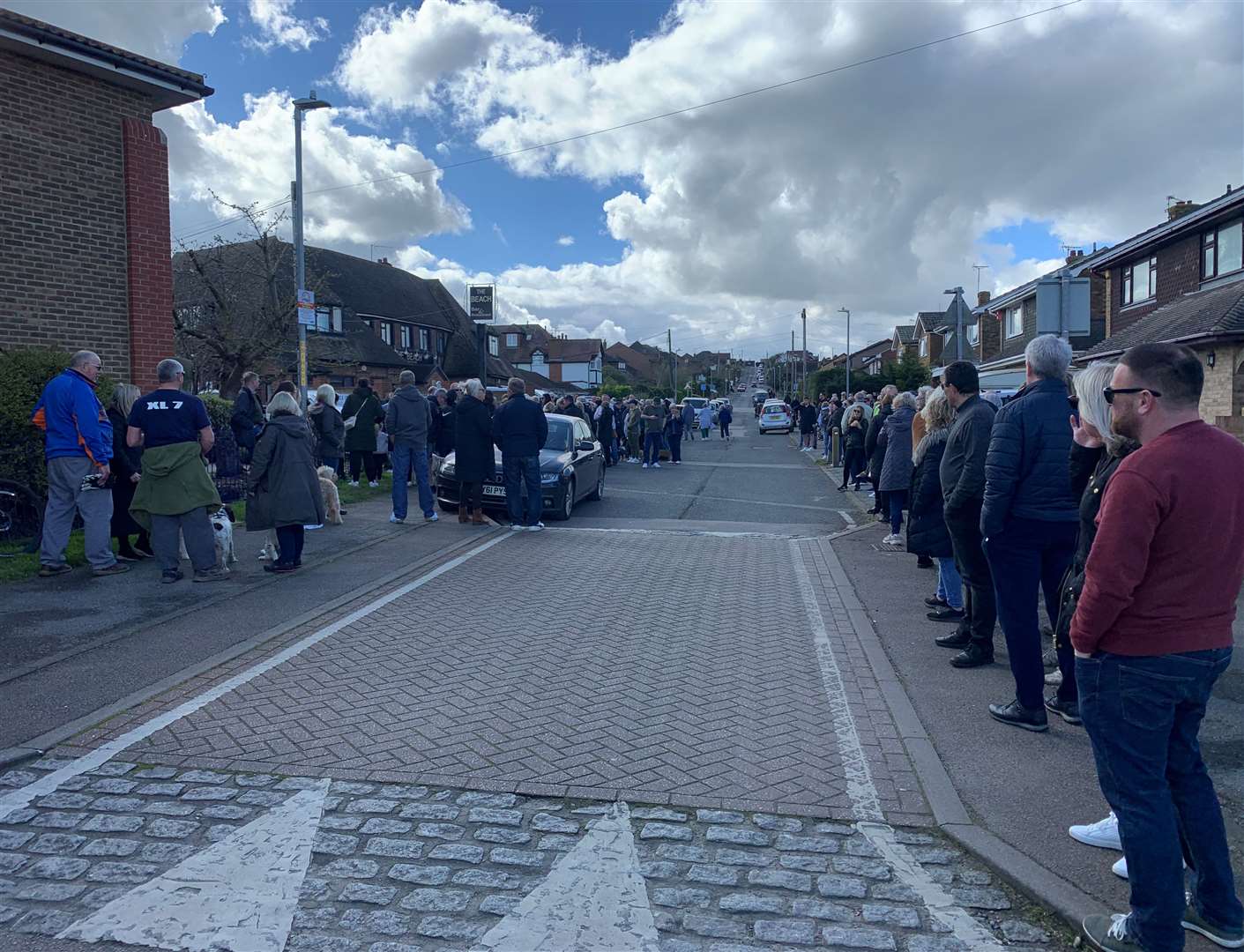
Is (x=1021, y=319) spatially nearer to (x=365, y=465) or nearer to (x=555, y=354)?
(x=365, y=465)

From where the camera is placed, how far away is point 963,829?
13.4 feet

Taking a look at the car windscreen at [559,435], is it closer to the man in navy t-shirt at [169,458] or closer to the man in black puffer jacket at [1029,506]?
the man in navy t-shirt at [169,458]

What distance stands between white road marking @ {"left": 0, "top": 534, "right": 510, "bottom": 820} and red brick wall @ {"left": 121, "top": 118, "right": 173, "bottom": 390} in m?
7.04

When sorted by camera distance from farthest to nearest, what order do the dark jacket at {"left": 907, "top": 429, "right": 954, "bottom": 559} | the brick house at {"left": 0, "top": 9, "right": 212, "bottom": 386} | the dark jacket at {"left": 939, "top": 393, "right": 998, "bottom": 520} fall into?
the brick house at {"left": 0, "top": 9, "right": 212, "bottom": 386}
the dark jacket at {"left": 907, "top": 429, "right": 954, "bottom": 559}
the dark jacket at {"left": 939, "top": 393, "right": 998, "bottom": 520}

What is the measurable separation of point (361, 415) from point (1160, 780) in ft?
47.5

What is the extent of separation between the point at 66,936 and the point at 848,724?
149 inches

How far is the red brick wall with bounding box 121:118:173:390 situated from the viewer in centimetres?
1326

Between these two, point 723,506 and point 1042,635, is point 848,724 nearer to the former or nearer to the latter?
point 1042,635

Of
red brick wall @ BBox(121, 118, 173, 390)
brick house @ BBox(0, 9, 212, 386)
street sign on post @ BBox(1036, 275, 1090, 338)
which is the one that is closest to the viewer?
street sign on post @ BBox(1036, 275, 1090, 338)

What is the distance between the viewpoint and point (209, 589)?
8766mm

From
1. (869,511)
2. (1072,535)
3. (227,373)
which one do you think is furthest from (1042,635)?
(227,373)

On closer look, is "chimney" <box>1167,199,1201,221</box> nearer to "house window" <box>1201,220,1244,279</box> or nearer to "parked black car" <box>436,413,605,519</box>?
"house window" <box>1201,220,1244,279</box>

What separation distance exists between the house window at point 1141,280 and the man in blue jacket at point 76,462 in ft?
93.5

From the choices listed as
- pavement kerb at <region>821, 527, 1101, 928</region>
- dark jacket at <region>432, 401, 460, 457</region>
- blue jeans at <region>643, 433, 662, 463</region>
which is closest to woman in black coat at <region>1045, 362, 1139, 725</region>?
pavement kerb at <region>821, 527, 1101, 928</region>
